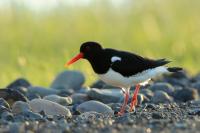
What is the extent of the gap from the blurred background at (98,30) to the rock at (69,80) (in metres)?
1.16

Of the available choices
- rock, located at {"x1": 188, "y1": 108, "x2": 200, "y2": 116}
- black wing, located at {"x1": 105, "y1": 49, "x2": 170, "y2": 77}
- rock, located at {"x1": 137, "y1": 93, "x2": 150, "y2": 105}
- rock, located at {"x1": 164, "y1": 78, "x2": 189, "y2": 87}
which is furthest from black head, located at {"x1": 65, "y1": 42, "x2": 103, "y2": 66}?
rock, located at {"x1": 164, "y1": 78, "x2": 189, "y2": 87}

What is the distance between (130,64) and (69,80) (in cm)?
308

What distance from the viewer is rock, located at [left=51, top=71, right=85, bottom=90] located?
11.5 meters

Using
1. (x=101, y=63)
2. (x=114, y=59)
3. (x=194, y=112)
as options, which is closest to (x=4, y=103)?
(x=101, y=63)

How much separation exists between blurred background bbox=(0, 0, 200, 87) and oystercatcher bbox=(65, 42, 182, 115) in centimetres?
402

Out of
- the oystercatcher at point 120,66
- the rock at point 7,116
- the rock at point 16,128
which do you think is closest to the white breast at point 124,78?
the oystercatcher at point 120,66

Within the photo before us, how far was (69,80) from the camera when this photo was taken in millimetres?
11531

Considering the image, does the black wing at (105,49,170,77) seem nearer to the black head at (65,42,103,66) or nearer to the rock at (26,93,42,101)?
the black head at (65,42,103,66)

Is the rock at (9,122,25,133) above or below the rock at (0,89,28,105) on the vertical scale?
below

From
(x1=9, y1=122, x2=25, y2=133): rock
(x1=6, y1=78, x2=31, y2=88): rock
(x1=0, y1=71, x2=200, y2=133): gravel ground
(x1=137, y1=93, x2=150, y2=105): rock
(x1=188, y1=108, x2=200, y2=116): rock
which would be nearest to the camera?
(x1=9, y1=122, x2=25, y2=133): rock

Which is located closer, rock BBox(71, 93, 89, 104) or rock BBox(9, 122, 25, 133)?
rock BBox(9, 122, 25, 133)

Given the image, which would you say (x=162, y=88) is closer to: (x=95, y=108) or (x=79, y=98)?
(x=79, y=98)

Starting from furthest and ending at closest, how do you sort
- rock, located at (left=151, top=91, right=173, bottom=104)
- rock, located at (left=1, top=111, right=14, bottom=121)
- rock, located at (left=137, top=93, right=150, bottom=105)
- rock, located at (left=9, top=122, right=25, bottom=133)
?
rock, located at (left=151, top=91, right=173, bottom=104)
rock, located at (left=137, top=93, right=150, bottom=105)
rock, located at (left=1, top=111, right=14, bottom=121)
rock, located at (left=9, top=122, right=25, bottom=133)

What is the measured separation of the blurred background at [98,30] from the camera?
14.1m
